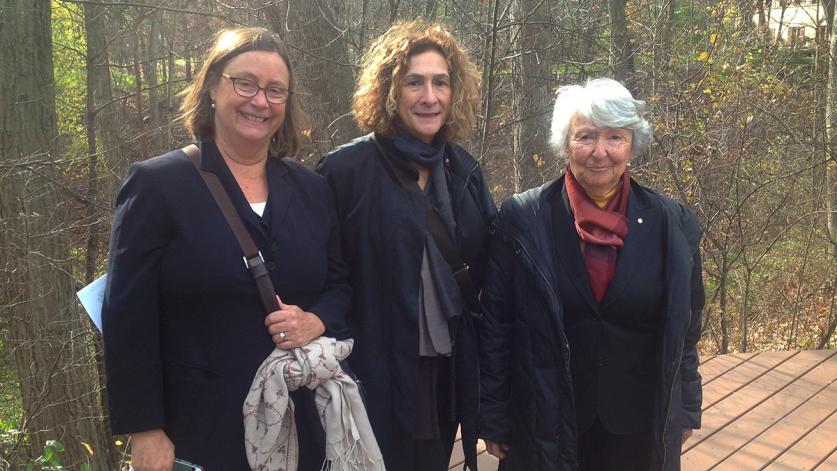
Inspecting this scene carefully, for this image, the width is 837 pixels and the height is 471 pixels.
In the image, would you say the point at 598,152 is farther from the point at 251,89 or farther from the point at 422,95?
the point at 251,89

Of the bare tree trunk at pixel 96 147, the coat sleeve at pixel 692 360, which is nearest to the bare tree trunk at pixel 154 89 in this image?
the bare tree trunk at pixel 96 147

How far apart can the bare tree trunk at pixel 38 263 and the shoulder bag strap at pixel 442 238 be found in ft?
10.6

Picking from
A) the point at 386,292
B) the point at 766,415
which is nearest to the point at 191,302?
the point at 386,292

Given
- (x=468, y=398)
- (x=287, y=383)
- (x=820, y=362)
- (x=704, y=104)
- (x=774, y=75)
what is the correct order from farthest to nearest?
(x=774, y=75), (x=704, y=104), (x=820, y=362), (x=468, y=398), (x=287, y=383)

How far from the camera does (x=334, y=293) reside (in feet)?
7.73

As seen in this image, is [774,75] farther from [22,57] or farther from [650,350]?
[22,57]

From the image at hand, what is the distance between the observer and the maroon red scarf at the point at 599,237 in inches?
95.0

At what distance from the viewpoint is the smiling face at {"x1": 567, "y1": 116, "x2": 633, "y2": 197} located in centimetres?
242

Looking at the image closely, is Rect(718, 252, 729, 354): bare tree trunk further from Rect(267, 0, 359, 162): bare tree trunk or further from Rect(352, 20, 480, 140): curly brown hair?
Rect(352, 20, 480, 140): curly brown hair

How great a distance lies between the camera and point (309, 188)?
2.35 metres

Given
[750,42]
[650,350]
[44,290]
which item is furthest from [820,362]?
[44,290]

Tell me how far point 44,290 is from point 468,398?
3.79 metres

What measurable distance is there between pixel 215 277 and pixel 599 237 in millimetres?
1278

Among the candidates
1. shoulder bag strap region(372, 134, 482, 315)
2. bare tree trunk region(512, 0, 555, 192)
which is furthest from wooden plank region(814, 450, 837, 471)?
bare tree trunk region(512, 0, 555, 192)
